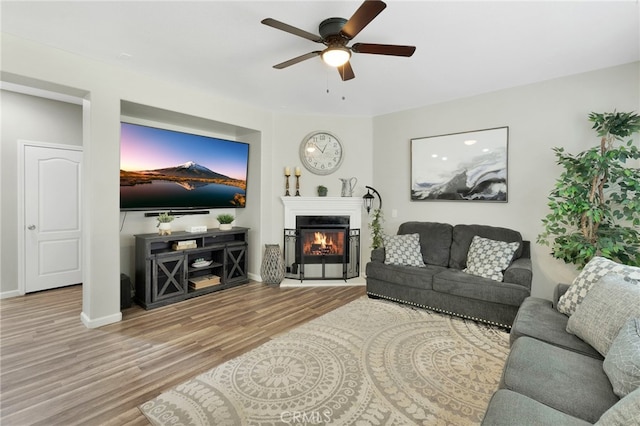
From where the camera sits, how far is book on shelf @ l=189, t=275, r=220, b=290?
3955 mm

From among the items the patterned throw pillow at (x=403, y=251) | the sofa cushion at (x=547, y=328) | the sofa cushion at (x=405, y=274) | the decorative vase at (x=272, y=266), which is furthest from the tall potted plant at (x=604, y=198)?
the decorative vase at (x=272, y=266)

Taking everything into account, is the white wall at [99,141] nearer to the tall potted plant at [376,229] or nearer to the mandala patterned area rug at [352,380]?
the mandala patterned area rug at [352,380]

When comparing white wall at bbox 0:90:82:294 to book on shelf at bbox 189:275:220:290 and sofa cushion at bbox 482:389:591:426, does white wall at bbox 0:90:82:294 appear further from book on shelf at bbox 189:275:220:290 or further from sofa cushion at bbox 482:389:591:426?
sofa cushion at bbox 482:389:591:426

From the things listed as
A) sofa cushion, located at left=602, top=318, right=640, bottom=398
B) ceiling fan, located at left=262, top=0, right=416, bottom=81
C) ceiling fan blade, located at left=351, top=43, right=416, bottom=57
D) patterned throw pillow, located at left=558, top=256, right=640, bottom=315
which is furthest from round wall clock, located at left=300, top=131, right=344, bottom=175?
sofa cushion, located at left=602, top=318, right=640, bottom=398

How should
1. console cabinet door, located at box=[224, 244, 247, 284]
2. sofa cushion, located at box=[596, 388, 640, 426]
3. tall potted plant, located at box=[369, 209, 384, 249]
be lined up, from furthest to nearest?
tall potted plant, located at box=[369, 209, 384, 249]
console cabinet door, located at box=[224, 244, 247, 284]
sofa cushion, located at box=[596, 388, 640, 426]

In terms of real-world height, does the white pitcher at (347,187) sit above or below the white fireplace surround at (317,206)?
above

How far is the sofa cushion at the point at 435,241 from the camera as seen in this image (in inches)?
151

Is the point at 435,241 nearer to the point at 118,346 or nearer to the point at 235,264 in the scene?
the point at 235,264

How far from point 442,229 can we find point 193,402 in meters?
3.38

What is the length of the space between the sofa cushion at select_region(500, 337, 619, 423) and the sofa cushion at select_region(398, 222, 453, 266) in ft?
6.97

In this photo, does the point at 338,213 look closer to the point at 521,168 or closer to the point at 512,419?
the point at 521,168

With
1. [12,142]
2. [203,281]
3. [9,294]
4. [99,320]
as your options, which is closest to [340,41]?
[203,281]

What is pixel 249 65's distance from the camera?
3045 millimetres

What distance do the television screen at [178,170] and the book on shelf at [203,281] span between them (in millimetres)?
1000
